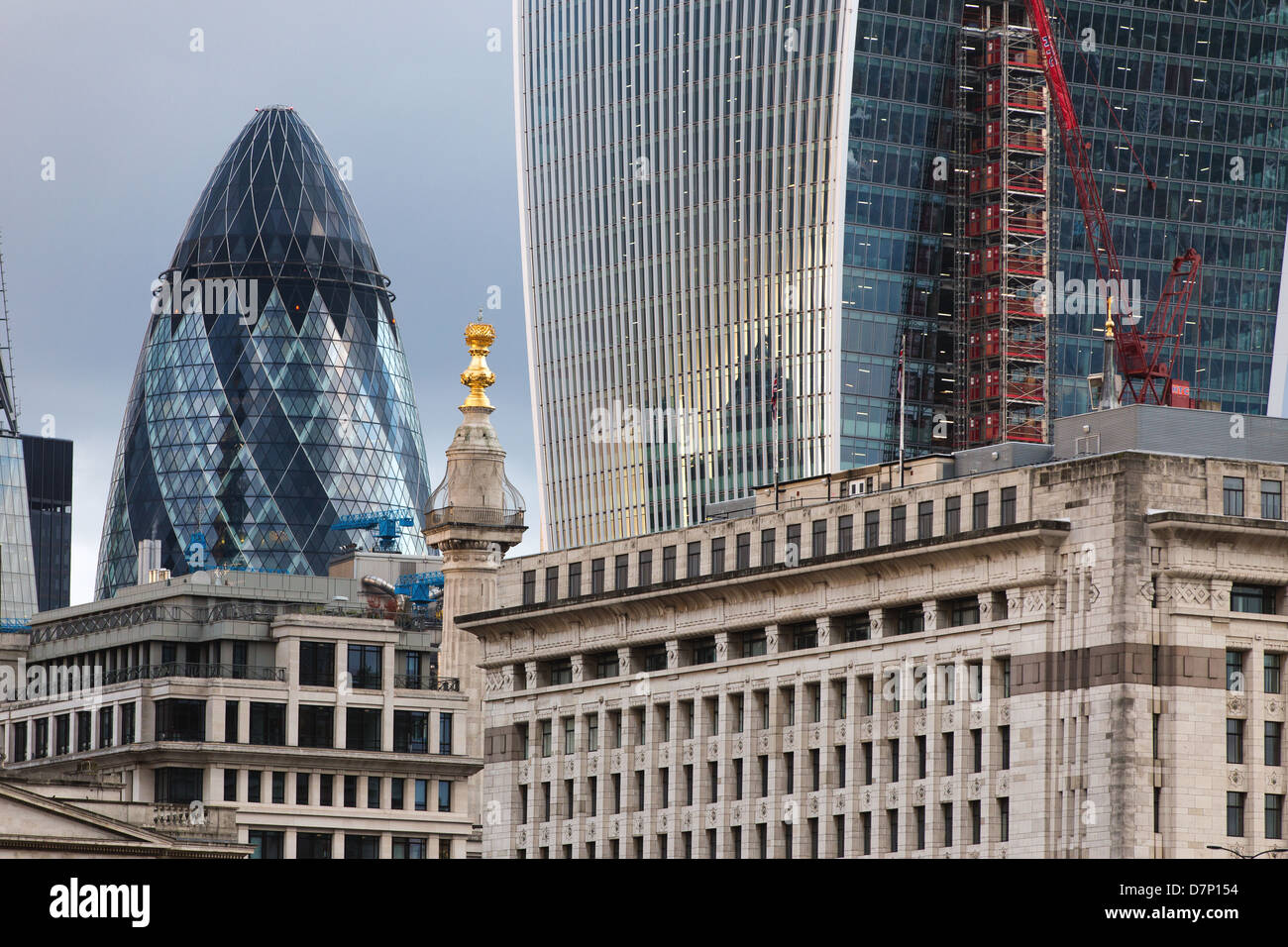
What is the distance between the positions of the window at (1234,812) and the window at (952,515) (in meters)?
18.4

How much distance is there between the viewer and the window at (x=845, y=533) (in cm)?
14125

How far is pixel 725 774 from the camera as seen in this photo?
481ft

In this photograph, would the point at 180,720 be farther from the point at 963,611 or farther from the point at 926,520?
the point at 963,611

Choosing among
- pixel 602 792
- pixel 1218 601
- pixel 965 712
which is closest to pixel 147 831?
pixel 602 792

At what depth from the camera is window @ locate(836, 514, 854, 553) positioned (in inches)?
5561

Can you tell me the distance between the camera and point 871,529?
140125 mm

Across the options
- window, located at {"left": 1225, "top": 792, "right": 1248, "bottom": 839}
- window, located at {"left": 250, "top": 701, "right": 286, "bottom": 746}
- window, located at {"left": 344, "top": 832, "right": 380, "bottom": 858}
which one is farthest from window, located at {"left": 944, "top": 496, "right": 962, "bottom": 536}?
window, located at {"left": 250, "top": 701, "right": 286, "bottom": 746}

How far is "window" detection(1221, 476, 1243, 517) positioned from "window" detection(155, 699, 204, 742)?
212 ft
